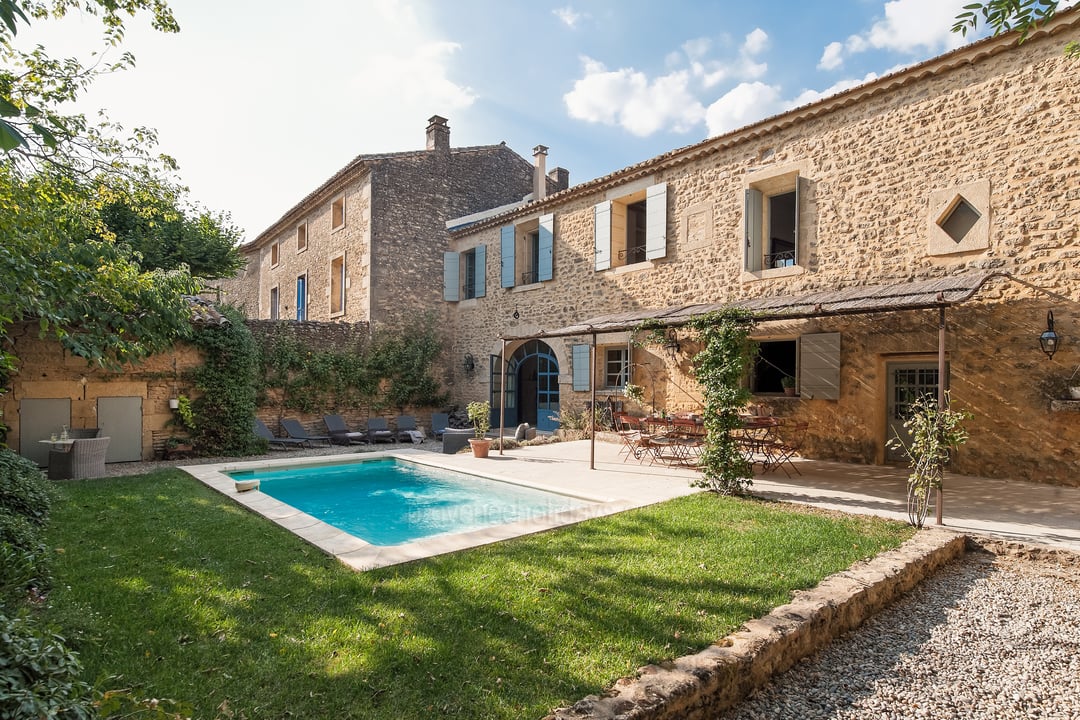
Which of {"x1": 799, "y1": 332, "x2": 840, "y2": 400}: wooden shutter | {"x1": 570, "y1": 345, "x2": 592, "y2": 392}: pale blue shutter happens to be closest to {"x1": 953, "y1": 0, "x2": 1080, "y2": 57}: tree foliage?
{"x1": 799, "y1": 332, "x2": 840, "y2": 400}: wooden shutter

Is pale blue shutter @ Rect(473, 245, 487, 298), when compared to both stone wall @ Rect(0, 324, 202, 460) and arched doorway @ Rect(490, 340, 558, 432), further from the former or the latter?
stone wall @ Rect(0, 324, 202, 460)

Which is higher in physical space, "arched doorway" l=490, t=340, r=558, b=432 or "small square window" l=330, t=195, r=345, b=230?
"small square window" l=330, t=195, r=345, b=230

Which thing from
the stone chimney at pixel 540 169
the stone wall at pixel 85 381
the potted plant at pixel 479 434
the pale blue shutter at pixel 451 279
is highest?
the stone chimney at pixel 540 169

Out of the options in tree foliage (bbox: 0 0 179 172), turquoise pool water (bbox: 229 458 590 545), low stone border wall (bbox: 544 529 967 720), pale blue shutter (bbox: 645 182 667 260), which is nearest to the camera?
low stone border wall (bbox: 544 529 967 720)

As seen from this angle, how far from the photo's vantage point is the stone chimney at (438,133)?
14.4 m

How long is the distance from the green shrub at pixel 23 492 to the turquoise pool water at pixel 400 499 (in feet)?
7.36

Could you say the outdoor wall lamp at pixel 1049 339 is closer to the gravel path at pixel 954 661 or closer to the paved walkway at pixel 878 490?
the paved walkway at pixel 878 490

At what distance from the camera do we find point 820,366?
7.94 metres

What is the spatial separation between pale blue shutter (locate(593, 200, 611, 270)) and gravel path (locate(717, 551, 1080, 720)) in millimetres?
7974

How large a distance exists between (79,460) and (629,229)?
9.95 metres

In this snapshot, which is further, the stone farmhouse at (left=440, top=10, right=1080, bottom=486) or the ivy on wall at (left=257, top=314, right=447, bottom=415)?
the ivy on wall at (left=257, top=314, right=447, bottom=415)

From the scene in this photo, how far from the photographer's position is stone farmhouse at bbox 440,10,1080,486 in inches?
244

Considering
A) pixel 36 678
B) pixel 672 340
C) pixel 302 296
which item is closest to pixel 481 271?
pixel 672 340

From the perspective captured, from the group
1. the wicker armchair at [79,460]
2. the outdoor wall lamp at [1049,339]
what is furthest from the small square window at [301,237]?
the outdoor wall lamp at [1049,339]
